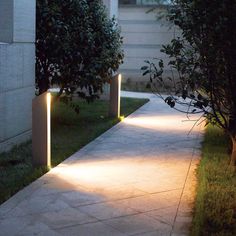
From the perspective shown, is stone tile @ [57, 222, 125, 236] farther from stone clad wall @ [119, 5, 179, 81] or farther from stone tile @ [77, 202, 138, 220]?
stone clad wall @ [119, 5, 179, 81]

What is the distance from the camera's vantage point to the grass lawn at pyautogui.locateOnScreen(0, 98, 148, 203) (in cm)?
736

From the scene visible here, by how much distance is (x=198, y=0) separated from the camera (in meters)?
7.19

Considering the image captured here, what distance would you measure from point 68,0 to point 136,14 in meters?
15.6

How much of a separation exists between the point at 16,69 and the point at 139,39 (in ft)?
58.4

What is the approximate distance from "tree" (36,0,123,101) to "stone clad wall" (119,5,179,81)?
1398cm

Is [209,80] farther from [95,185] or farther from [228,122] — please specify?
[95,185]

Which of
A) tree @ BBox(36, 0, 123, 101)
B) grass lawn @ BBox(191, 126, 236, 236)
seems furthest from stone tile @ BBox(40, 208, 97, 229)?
tree @ BBox(36, 0, 123, 101)

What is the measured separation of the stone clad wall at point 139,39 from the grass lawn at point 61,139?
29.1ft

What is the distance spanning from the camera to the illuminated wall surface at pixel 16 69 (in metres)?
8.94

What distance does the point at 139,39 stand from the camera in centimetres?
2677

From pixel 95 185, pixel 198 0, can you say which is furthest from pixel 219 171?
pixel 198 0

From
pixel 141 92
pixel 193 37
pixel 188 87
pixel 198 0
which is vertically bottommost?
pixel 141 92

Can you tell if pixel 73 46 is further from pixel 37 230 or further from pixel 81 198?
pixel 37 230

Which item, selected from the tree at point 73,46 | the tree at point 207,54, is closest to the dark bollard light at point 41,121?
the tree at point 207,54
